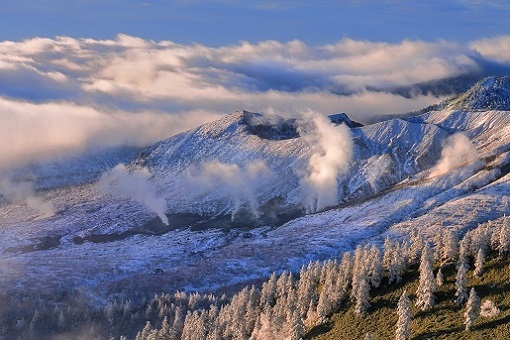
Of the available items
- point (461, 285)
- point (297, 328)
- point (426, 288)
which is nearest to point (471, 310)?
point (461, 285)

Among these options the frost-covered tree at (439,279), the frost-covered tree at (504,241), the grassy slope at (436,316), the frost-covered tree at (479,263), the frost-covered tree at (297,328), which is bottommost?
the frost-covered tree at (297,328)

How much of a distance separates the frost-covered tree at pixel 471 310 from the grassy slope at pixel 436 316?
48.5 inches

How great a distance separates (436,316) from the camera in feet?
550

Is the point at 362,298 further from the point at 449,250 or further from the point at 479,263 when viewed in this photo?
the point at 479,263

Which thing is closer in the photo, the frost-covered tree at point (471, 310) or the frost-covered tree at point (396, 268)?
the frost-covered tree at point (471, 310)

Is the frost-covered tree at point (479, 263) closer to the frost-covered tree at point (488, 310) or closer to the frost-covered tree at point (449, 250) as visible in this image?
the frost-covered tree at point (449, 250)

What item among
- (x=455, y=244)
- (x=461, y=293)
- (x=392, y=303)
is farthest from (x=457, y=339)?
(x=455, y=244)

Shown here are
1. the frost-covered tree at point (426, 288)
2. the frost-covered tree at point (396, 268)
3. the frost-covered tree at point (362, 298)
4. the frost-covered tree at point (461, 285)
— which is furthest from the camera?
the frost-covered tree at point (396, 268)

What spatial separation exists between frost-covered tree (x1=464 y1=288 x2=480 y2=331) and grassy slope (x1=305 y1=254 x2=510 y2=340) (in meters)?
1.23

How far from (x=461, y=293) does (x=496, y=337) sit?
2413cm

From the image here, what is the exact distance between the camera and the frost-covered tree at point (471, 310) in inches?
6127

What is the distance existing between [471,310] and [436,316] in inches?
469

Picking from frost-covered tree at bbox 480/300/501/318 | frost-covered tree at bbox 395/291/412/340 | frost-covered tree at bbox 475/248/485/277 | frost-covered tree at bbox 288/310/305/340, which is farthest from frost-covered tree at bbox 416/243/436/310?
frost-covered tree at bbox 288/310/305/340

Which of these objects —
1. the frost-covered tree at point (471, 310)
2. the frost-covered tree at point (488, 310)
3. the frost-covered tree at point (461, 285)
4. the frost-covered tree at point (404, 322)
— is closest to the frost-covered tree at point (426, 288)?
the frost-covered tree at point (461, 285)
